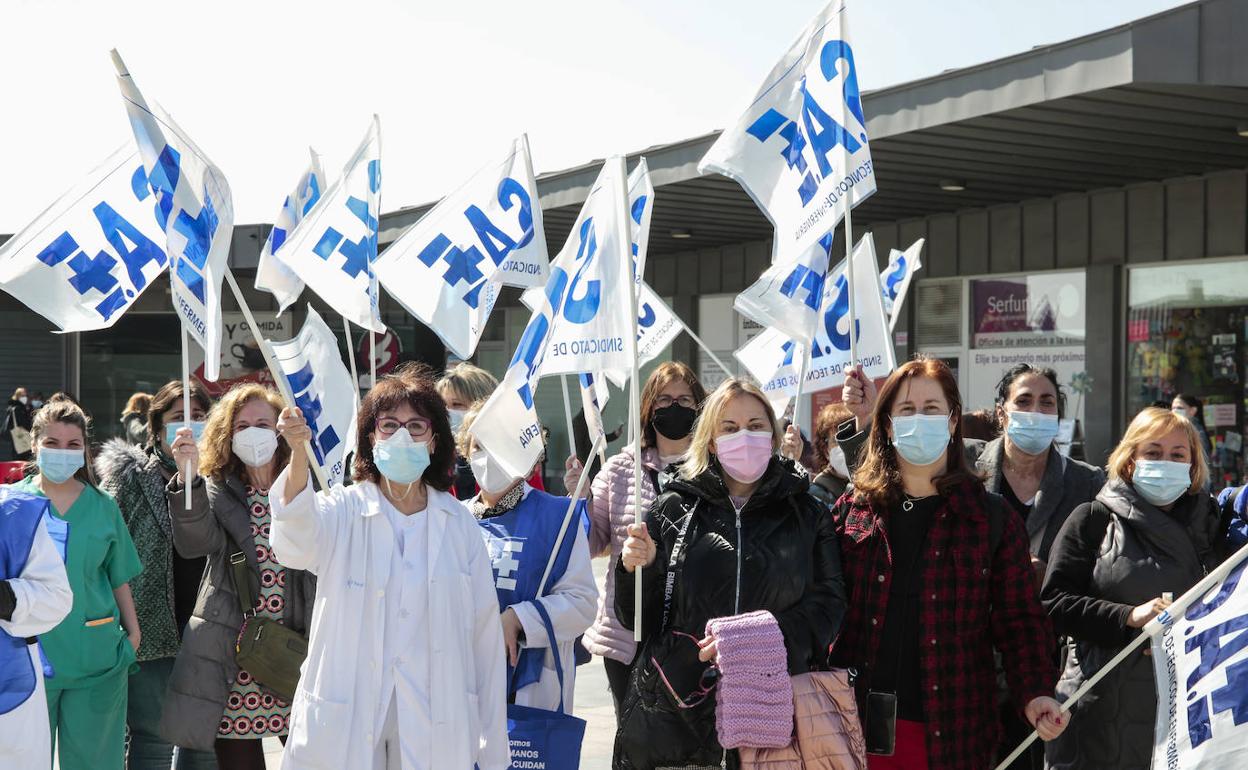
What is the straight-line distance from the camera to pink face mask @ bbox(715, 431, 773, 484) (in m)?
4.34

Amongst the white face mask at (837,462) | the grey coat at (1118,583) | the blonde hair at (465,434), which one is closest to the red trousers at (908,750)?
the grey coat at (1118,583)

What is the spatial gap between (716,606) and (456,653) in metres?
0.79

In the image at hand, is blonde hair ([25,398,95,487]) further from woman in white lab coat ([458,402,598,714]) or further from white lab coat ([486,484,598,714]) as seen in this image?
white lab coat ([486,484,598,714])

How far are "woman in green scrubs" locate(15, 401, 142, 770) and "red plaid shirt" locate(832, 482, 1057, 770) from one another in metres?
3.02

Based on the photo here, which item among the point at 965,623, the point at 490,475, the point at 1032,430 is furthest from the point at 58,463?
the point at 1032,430

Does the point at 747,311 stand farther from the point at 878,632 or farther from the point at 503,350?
the point at 503,350

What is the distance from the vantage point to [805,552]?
415 centimetres

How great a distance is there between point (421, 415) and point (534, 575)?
769mm

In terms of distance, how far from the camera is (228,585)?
5359mm

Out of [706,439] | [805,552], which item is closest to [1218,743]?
[805,552]

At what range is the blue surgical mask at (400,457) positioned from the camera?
14.0 ft

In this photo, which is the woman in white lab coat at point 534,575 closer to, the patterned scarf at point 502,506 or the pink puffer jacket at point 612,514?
the patterned scarf at point 502,506

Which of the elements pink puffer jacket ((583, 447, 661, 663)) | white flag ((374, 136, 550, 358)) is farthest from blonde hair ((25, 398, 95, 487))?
pink puffer jacket ((583, 447, 661, 663))

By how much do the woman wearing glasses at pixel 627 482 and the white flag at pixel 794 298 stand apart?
0.41 metres
